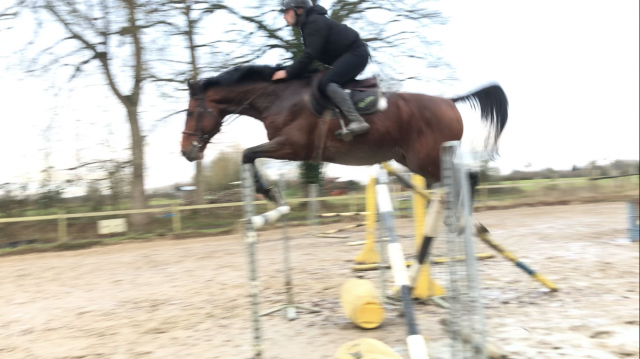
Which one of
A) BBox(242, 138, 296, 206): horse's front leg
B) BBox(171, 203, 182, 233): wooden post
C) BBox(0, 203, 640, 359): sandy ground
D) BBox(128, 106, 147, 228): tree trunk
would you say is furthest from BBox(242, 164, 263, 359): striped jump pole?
BBox(171, 203, 182, 233): wooden post

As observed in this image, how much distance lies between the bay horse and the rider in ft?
0.52

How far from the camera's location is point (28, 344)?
2564mm

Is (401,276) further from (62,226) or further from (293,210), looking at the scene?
(293,210)

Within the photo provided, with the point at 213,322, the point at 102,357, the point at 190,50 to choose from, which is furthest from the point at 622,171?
the point at 190,50

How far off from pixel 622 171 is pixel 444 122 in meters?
1.25

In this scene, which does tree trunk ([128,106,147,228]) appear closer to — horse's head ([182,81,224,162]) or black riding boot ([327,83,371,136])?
horse's head ([182,81,224,162])

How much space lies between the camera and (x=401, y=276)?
2.03 metres

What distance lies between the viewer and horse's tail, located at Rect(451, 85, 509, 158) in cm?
359

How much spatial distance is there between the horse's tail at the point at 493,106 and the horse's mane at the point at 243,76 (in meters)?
1.48

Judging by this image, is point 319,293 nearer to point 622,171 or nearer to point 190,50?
point 622,171

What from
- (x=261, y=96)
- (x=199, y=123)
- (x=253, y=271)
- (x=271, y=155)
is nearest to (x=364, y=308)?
(x=253, y=271)

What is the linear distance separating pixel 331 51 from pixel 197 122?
1201 mm

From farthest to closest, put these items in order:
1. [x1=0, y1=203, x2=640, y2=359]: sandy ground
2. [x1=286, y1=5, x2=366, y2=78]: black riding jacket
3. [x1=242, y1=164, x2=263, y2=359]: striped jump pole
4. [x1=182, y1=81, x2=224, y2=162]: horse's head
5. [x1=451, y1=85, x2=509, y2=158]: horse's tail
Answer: [x1=451, y1=85, x2=509, y2=158]: horse's tail, [x1=182, y1=81, x2=224, y2=162]: horse's head, [x1=286, y1=5, x2=366, y2=78]: black riding jacket, [x1=0, y1=203, x2=640, y2=359]: sandy ground, [x1=242, y1=164, x2=263, y2=359]: striped jump pole

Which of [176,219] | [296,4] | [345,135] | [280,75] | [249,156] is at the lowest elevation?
[176,219]
